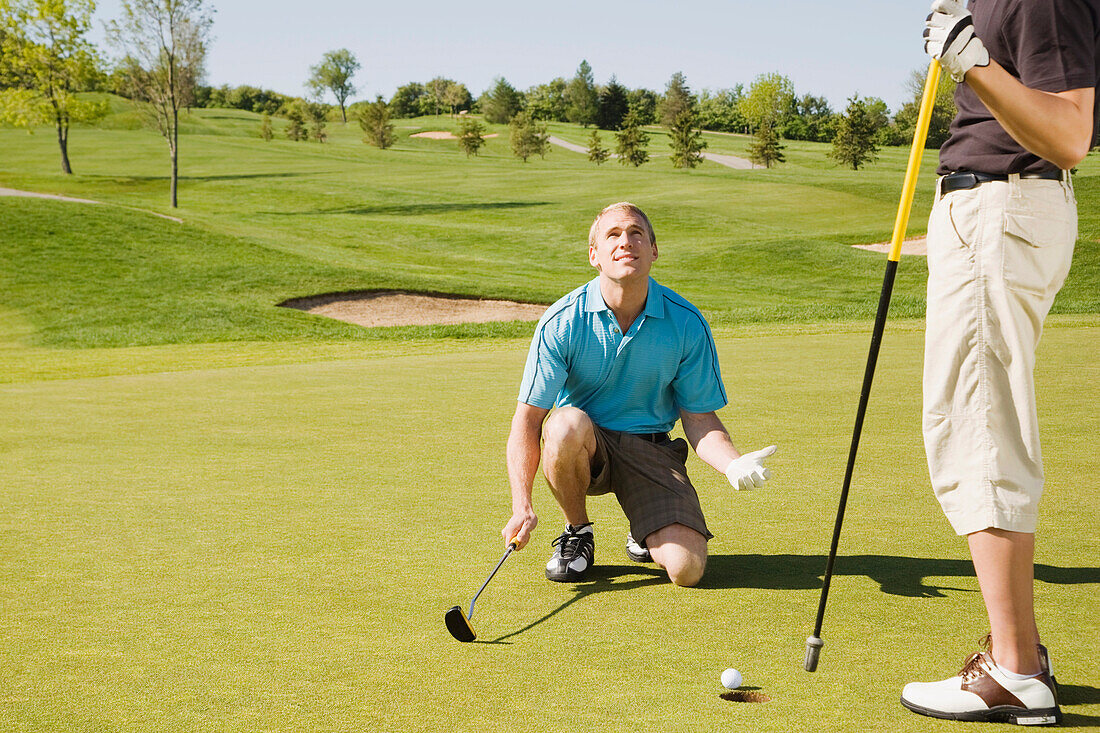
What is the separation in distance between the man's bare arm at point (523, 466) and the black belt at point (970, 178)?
168cm

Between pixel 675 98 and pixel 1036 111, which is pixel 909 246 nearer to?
pixel 1036 111

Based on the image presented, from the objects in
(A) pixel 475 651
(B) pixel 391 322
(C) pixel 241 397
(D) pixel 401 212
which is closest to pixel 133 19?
(D) pixel 401 212

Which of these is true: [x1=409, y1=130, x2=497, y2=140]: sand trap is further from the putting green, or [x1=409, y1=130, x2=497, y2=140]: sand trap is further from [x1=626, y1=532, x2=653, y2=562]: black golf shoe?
[x1=626, y1=532, x2=653, y2=562]: black golf shoe

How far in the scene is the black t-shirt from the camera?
2.46 meters

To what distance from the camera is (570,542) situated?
390 centimetres

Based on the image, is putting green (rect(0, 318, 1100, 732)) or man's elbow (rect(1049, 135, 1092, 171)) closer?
man's elbow (rect(1049, 135, 1092, 171))

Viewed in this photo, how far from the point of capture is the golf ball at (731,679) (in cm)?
263

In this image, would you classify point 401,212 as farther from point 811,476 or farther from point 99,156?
point 811,476

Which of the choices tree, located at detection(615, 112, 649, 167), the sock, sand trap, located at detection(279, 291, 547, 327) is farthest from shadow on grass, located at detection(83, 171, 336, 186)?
the sock

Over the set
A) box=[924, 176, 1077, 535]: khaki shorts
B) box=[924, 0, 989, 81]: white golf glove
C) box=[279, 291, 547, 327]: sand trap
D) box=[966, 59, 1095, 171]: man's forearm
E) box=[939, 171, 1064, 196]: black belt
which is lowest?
A: box=[279, 291, 547, 327]: sand trap

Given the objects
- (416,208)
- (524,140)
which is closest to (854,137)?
(524,140)

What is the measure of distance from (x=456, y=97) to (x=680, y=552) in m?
111

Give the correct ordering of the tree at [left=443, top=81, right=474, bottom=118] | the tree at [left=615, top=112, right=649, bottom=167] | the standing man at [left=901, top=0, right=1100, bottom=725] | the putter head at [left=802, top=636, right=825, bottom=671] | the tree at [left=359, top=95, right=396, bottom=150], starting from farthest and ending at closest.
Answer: the tree at [left=443, top=81, right=474, bottom=118]
the tree at [left=359, top=95, right=396, bottom=150]
the tree at [left=615, top=112, right=649, bottom=167]
the putter head at [left=802, top=636, right=825, bottom=671]
the standing man at [left=901, top=0, right=1100, bottom=725]

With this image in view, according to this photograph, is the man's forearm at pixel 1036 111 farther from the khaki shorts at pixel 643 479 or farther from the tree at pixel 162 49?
the tree at pixel 162 49
